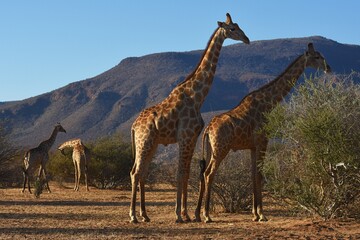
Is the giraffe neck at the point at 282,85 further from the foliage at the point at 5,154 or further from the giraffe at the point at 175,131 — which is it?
the foliage at the point at 5,154

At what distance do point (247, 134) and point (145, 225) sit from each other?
2.56 meters

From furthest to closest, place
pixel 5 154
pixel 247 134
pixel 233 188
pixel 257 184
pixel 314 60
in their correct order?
1. pixel 5 154
2. pixel 233 188
3. pixel 314 60
4. pixel 247 134
5. pixel 257 184

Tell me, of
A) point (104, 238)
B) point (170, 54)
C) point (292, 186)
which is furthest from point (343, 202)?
point (170, 54)

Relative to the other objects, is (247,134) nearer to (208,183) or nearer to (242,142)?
(242,142)

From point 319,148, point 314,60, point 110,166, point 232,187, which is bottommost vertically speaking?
point 232,187

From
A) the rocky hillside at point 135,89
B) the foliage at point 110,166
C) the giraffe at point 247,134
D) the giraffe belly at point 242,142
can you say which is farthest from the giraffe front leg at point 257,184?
the rocky hillside at point 135,89

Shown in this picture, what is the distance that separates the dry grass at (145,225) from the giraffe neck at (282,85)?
2.35 m

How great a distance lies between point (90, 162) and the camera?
25.0 m

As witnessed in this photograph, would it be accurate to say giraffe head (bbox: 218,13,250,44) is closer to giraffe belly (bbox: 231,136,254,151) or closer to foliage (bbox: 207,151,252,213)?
giraffe belly (bbox: 231,136,254,151)

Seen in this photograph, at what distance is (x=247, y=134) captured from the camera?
38.4ft

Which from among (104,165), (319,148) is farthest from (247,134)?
(104,165)

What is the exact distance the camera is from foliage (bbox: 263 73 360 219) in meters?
9.50

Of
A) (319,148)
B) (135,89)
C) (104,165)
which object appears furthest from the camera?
(135,89)

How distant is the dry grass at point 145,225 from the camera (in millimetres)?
9289
